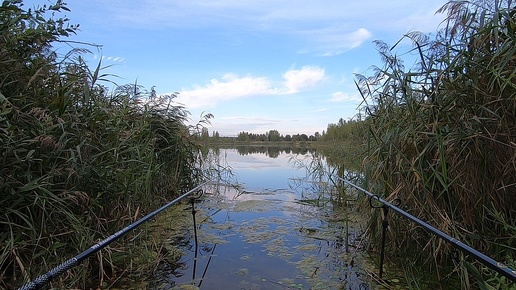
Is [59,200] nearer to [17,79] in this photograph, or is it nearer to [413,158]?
[17,79]

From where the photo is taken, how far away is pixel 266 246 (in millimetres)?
4000

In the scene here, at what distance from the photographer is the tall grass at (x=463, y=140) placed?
2.59 meters

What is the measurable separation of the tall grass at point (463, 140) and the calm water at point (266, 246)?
785mm

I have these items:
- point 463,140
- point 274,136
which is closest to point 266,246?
point 463,140

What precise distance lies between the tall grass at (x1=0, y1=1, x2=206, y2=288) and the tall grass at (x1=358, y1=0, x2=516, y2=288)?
8.86 feet

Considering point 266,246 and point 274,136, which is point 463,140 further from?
point 274,136

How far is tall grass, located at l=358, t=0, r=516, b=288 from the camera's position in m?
2.59

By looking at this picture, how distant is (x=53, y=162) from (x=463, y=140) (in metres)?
3.37

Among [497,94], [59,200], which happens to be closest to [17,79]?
[59,200]

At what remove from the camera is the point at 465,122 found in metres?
2.71

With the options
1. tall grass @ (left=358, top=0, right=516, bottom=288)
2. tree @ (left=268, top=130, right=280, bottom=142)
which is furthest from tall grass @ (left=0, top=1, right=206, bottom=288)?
tree @ (left=268, top=130, right=280, bottom=142)

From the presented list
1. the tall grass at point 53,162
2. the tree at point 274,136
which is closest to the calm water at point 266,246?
the tall grass at point 53,162

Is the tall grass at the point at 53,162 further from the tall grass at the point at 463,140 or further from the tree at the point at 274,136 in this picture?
the tree at the point at 274,136

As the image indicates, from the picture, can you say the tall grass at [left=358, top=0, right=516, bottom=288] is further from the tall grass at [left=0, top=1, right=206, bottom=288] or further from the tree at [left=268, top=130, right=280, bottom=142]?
the tree at [left=268, top=130, right=280, bottom=142]
